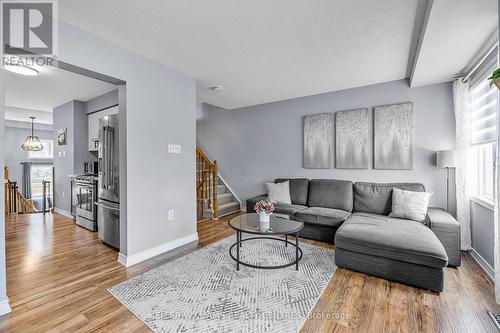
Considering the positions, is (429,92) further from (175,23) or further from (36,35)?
(36,35)

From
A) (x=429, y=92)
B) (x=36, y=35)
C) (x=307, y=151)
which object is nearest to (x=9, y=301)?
(x=36, y=35)

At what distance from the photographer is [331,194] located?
12.6 ft

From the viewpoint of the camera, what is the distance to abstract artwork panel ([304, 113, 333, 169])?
4.17 meters

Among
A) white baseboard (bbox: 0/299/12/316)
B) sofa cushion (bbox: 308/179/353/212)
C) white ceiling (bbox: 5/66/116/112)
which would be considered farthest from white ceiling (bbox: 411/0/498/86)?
white ceiling (bbox: 5/66/116/112)

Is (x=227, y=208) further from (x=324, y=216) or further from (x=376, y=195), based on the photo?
(x=376, y=195)

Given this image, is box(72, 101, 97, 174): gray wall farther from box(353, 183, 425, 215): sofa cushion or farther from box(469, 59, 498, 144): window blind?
box(469, 59, 498, 144): window blind

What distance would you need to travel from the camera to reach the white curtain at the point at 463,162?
290 centimetres

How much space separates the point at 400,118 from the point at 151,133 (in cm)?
369

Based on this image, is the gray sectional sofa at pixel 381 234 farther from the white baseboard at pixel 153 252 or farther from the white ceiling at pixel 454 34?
the white ceiling at pixel 454 34

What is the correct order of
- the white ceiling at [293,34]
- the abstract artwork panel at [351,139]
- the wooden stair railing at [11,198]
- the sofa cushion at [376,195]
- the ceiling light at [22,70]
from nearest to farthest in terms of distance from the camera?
the white ceiling at [293,34] → the ceiling light at [22,70] → the sofa cushion at [376,195] → the abstract artwork panel at [351,139] → the wooden stair railing at [11,198]

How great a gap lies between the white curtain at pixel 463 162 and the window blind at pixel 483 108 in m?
0.07

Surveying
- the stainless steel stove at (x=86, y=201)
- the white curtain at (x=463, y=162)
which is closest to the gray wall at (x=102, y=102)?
the stainless steel stove at (x=86, y=201)

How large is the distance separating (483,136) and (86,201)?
5935 millimetres

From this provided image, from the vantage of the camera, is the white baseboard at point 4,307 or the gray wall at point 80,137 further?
the gray wall at point 80,137
